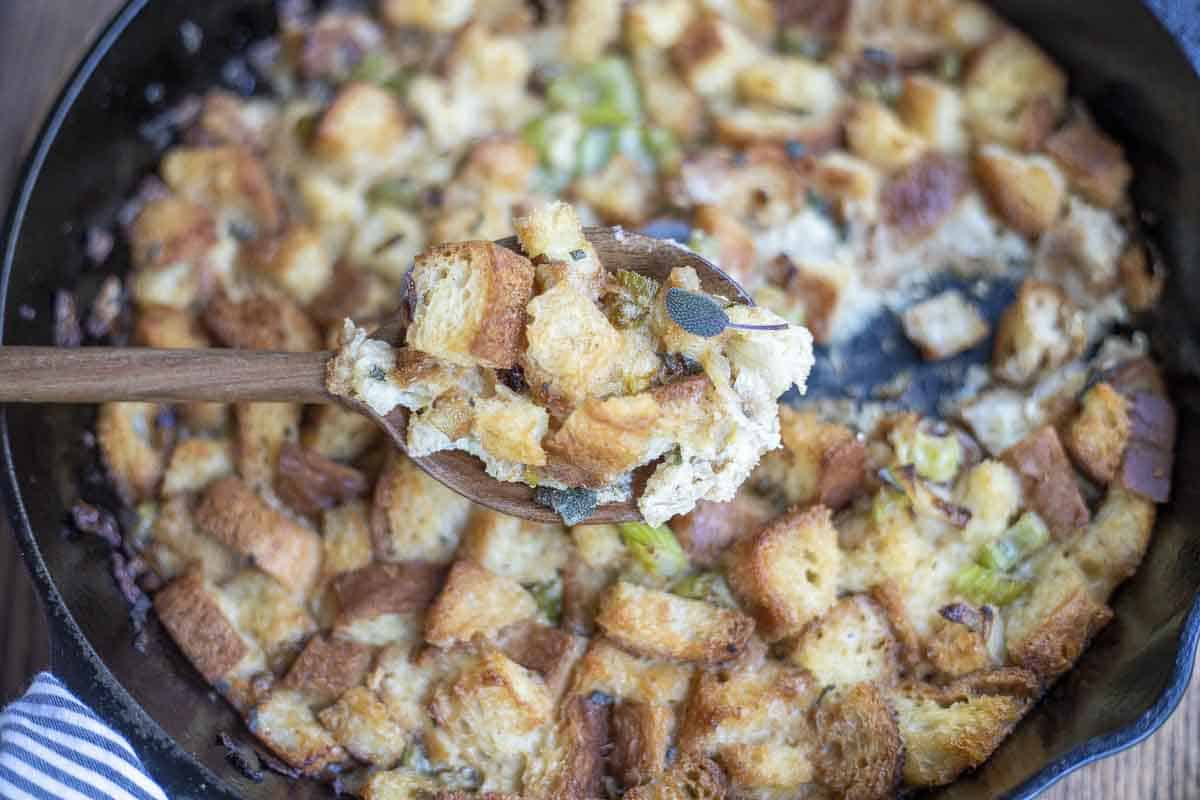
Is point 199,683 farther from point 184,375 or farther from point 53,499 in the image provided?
point 184,375

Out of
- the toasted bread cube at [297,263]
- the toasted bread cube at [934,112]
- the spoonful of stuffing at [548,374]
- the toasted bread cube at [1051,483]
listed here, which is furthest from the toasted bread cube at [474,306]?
the toasted bread cube at [934,112]

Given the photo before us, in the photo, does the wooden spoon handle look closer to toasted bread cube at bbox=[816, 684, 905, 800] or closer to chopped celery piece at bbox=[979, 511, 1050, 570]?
toasted bread cube at bbox=[816, 684, 905, 800]

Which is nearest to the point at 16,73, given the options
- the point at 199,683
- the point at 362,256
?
Result: the point at 362,256

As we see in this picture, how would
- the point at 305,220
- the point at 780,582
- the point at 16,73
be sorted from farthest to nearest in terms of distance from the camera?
the point at 16,73, the point at 305,220, the point at 780,582

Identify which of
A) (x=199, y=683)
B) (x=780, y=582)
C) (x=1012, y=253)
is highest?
(x=1012, y=253)

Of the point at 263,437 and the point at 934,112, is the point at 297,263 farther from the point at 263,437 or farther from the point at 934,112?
the point at 934,112

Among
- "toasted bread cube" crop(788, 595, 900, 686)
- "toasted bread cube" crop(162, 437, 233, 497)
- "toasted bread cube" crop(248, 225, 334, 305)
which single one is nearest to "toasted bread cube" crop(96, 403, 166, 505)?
"toasted bread cube" crop(162, 437, 233, 497)

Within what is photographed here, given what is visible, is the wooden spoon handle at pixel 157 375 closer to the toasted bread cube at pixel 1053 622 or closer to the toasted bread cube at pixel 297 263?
the toasted bread cube at pixel 297 263
